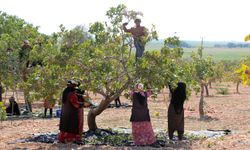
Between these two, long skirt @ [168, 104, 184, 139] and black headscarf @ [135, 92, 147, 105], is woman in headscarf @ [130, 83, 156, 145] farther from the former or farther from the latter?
long skirt @ [168, 104, 184, 139]

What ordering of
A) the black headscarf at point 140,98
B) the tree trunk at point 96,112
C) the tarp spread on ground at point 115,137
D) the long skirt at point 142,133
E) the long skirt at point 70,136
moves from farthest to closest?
the tree trunk at point 96,112 < the tarp spread on ground at point 115,137 < the long skirt at point 70,136 < the long skirt at point 142,133 < the black headscarf at point 140,98

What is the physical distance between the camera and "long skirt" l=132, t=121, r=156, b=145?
407 inches

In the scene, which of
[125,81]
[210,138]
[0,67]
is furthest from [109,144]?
[0,67]

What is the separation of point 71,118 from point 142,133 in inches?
64.4

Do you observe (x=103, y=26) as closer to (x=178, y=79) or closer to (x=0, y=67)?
(x=178, y=79)

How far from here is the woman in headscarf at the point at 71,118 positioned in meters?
10.5

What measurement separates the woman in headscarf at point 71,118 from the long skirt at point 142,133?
1.27m

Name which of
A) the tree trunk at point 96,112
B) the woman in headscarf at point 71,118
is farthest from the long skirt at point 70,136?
the tree trunk at point 96,112

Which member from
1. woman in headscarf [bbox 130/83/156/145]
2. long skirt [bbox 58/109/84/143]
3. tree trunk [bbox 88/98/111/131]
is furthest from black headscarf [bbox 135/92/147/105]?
long skirt [bbox 58/109/84/143]

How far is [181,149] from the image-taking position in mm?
10070

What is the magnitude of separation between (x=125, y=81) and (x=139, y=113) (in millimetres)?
1038

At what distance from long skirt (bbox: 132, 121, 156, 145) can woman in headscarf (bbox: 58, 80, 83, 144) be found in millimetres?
1268

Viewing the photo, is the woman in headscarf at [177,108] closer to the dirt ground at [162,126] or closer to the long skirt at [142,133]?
the dirt ground at [162,126]

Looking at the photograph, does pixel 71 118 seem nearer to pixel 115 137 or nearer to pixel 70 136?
pixel 70 136
